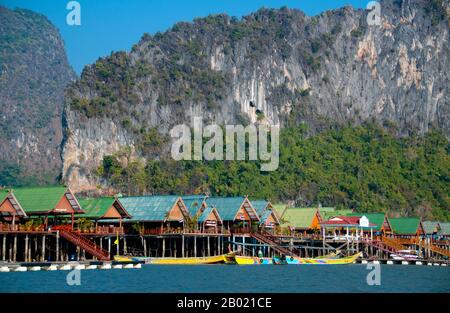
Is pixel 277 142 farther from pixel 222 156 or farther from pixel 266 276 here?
pixel 266 276

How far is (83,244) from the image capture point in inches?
2899

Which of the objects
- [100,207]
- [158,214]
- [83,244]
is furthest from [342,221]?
[83,244]

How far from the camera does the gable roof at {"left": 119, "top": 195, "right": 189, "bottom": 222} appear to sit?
3428 inches

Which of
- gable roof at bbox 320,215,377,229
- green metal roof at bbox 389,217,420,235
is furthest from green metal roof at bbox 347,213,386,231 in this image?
green metal roof at bbox 389,217,420,235

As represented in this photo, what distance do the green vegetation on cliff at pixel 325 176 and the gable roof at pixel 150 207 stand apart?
189 ft

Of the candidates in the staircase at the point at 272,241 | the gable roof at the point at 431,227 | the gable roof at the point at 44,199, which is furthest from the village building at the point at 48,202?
the gable roof at the point at 431,227

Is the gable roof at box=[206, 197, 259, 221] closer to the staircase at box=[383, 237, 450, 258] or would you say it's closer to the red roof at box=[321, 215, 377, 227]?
the red roof at box=[321, 215, 377, 227]

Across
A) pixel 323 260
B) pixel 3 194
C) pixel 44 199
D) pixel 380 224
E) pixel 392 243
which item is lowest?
pixel 323 260

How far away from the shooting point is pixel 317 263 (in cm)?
8700

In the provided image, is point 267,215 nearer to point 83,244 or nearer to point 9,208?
point 83,244

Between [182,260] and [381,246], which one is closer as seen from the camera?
[182,260]

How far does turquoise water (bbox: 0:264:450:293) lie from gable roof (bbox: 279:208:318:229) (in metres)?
34.4

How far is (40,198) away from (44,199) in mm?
553

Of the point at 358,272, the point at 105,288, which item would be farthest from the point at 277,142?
the point at 105,288
